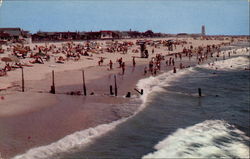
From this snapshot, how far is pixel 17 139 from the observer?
553 inches

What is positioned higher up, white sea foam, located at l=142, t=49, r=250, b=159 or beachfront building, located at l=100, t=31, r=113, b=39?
beachfront building, located at l=100, t=31, r=113, b=39

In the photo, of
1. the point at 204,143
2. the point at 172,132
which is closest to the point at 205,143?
the point at 204,143

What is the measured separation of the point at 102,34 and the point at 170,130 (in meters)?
83.8

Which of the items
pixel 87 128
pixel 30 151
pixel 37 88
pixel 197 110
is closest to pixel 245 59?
pixel 197 110

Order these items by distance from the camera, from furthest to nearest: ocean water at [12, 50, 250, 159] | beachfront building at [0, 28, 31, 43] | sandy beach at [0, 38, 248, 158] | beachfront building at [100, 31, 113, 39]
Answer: beachfront building at [100, 31, 113, 39], beachfront building at [0, 28, 31, 43], sandy beach at [0, 38, 248, 158], ocean water at [12, 50, 250, 159]

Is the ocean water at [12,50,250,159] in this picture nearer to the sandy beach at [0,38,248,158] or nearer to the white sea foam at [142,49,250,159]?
the white sea foam at [142,49,250,159]

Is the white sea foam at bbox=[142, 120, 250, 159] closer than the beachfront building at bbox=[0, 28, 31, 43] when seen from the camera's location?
Yes

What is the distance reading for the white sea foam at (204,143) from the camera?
13.9m

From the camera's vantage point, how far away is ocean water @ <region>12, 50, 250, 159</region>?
13.7m

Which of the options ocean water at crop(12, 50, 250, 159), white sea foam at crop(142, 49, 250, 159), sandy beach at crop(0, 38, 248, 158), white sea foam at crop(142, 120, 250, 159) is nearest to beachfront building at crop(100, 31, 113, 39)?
sandy beach at crop(0, 38, 248, 158)

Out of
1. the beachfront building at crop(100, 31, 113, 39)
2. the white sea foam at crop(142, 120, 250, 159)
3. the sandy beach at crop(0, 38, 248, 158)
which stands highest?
the beachfront building at crop(100, 31, 113, 39)

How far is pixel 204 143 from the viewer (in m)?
15.4

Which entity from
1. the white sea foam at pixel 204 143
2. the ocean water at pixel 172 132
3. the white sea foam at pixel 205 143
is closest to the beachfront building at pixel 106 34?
the ocean water at pixel 172 132

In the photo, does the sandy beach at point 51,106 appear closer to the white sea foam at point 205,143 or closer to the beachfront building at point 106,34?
the white sea foam at point 205,143
